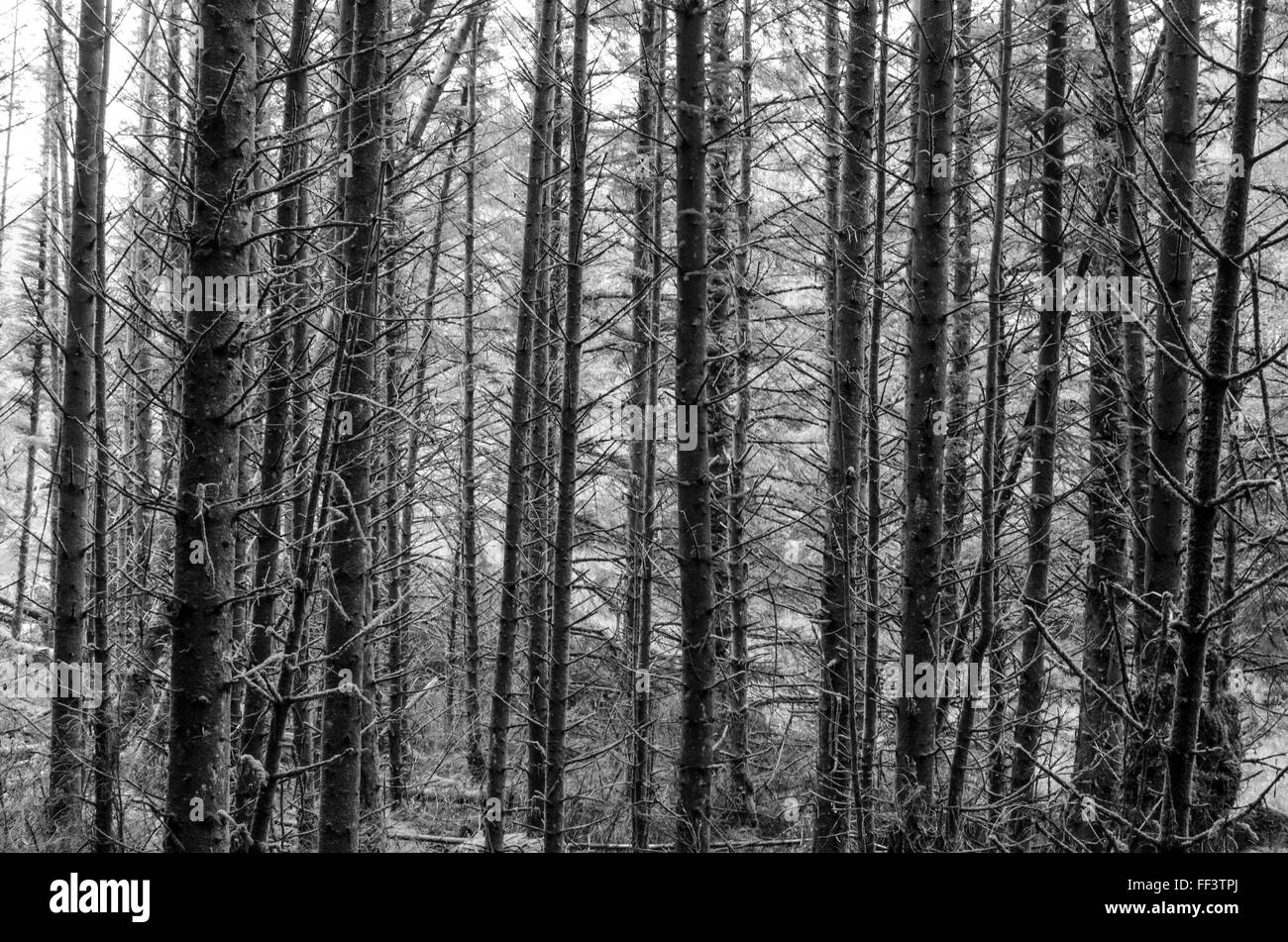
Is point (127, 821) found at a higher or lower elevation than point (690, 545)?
lower

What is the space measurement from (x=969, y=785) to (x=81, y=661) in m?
8.26

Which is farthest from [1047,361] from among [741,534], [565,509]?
[741,534]

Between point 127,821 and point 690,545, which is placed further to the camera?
point 127,821

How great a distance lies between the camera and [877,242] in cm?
554

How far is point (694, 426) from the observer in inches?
215

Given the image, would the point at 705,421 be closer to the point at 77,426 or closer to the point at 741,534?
the point at 77,426

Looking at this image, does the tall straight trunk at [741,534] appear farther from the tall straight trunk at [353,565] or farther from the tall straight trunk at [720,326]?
the tall straight trunk at [353,565]

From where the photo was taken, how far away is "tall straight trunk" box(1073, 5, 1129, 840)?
19.5 feet

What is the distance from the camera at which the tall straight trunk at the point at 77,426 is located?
286 inches

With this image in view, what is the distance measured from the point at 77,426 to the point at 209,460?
4.57 metres
